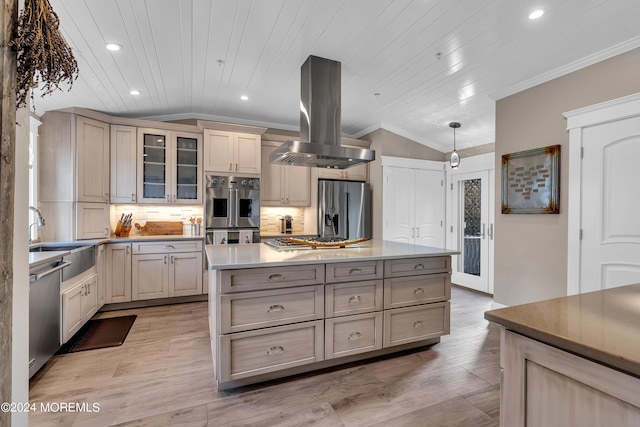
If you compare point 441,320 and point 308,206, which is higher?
point 308,206

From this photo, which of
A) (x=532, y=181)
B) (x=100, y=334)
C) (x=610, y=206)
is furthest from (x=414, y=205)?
(x=100, y=334)

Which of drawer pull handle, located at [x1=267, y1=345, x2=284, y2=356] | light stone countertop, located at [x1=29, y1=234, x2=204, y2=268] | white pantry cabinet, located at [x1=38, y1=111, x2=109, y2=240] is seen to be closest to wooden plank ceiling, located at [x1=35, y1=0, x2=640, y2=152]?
white pantry cabinet, located at [x1=38, y1=111, x2=109, y2=240]

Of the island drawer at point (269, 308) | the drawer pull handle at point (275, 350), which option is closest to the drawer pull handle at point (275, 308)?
the island drawer at point (269, 308)

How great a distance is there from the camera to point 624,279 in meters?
2.53

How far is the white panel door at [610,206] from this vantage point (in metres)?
2.47

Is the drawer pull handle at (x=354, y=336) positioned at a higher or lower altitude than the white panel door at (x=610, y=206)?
lower

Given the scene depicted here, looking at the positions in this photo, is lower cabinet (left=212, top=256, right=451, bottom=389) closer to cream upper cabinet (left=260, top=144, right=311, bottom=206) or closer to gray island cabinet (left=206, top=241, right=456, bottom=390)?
gray island cabinet (left=206, top=241, right=456, bottom=390)

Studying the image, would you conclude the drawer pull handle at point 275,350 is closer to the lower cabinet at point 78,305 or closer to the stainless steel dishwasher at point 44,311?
the stainless steel dishwasher at point 44,311

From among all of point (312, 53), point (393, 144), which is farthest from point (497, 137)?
point (312, 53)

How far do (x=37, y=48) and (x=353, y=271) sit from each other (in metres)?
2.07

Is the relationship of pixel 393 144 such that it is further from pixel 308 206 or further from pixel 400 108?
pixel 308 206

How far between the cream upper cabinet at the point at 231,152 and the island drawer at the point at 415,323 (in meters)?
2.88

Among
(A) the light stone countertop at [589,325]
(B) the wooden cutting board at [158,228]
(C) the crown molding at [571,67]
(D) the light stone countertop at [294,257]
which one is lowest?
(D) the light stone countertop at [294,257]

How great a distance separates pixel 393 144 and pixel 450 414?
13.0 feet
